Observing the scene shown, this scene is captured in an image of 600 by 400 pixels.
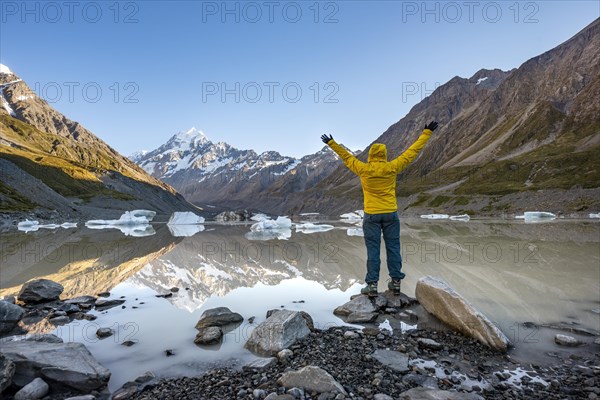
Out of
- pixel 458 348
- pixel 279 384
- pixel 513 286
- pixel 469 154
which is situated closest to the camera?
pixel 279 384

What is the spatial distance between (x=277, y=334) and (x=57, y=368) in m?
2.91

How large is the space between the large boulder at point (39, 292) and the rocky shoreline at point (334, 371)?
3655 millimetres

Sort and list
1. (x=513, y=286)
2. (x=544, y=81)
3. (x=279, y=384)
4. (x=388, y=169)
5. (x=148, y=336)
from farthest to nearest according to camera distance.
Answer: (x=544, y=81), (x=513, y=286), (x=388, y=169), (x=148, y=336), (x=279, y=384)

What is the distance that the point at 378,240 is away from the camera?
862 cm

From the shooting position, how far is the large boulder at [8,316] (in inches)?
261

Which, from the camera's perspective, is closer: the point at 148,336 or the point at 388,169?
the point at 148,336

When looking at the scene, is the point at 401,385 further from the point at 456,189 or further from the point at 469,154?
the point at 469,154

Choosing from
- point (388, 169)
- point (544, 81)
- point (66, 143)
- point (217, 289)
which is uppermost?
point (544, 81)

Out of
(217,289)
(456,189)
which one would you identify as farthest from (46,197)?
(456,189)

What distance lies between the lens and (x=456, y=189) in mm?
124625

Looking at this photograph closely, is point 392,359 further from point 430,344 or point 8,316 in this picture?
point 8,316

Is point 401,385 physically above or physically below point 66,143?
below

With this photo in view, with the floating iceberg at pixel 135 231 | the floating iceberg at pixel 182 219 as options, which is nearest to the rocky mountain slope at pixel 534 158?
the floating iceberg at pixel 182 219

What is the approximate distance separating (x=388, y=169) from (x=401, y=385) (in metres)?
4.98
